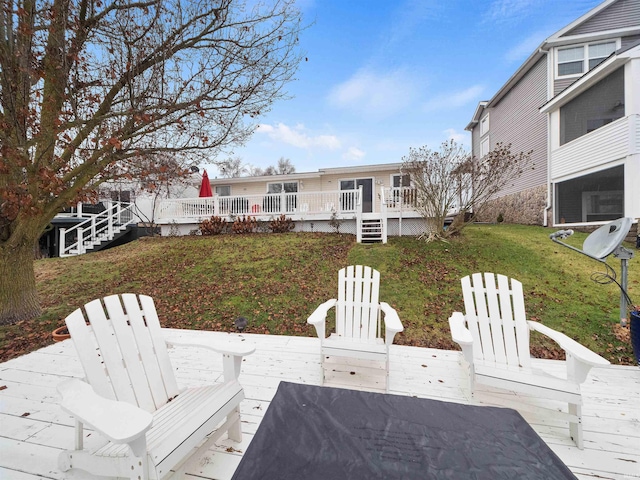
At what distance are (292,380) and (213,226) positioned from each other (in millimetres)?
8950

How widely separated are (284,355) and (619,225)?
14.1ft

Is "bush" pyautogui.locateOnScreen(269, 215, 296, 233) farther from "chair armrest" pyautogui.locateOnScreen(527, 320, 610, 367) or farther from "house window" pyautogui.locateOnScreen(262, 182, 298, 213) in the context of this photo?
"chair armrest" pyautogui.locateOnScreen(527, 320, 610, 367)

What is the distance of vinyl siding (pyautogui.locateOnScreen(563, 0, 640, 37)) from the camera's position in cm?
968

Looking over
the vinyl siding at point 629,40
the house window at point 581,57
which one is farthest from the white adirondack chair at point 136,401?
the vinyl siding at point 629,40

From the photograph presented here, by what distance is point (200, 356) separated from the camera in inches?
123

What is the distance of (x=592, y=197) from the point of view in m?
8.34

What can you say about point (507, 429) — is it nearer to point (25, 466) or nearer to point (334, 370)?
point (334, 370)

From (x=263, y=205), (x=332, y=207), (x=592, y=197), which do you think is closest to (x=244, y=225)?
(x=263, y=205)

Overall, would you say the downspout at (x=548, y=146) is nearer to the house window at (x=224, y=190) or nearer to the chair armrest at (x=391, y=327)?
the chair armrest at (x=391, y=327)

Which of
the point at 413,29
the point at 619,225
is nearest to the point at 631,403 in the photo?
the point at 619,225

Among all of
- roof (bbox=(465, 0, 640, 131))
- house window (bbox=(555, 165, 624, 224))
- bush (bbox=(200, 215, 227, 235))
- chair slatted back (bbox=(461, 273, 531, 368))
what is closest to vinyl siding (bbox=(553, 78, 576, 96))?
roof (bbox=(465, 0, 640, 131))

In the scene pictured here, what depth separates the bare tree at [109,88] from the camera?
3.11 meters

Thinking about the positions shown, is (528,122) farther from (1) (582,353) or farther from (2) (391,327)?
(2) (391,327)

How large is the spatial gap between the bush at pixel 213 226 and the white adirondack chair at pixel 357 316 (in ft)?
27.3
